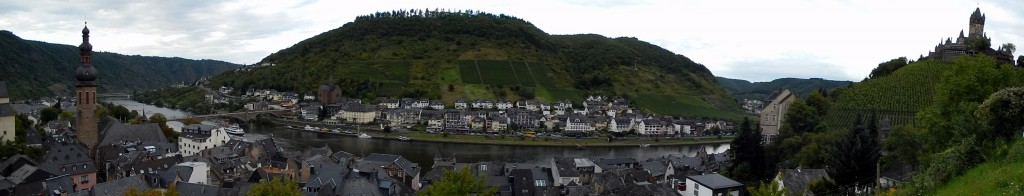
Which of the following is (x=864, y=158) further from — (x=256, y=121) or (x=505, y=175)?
(x=256, y=121)

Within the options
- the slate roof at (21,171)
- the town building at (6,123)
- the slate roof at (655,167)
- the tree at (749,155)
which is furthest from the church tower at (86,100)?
the tree at (749,155)

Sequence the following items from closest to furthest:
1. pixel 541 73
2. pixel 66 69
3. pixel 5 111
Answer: pixel 5 111
pixel 541 73
pixel 66 69

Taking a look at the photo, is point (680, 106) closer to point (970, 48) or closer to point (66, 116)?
point (970, 48)

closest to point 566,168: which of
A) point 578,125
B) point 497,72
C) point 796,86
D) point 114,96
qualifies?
point 578,125

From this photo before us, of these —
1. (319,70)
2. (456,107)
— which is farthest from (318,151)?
(319,70)

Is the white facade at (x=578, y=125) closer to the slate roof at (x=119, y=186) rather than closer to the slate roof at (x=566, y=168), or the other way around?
the slate roof at (x=566, y=168)

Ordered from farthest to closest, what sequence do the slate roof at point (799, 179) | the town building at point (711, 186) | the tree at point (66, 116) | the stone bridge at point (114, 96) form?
the stone bridge at point (114, 96) < the tree at point (66, 116) < the town building at point (711, 186) < the slate roof at point (799, 179)
